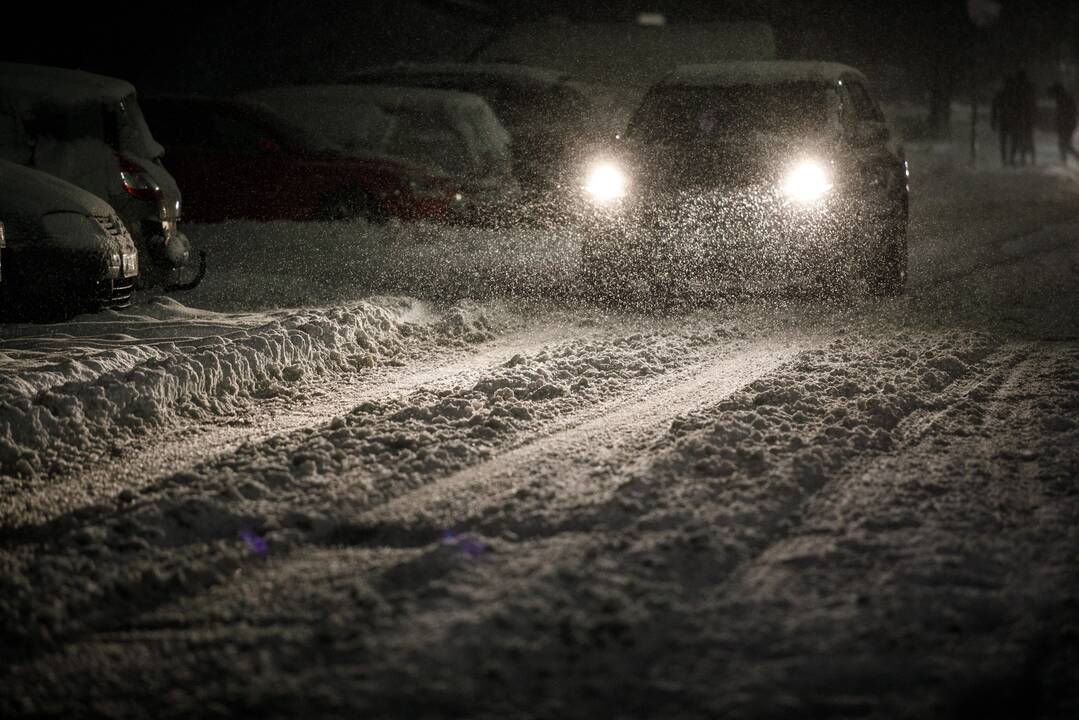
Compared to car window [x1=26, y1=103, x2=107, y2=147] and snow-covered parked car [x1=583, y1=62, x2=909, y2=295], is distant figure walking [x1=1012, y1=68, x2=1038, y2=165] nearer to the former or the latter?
snow-covered parked car [x1=583, y1=62, x2=909, y2=295]

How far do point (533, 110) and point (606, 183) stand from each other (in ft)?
20.4

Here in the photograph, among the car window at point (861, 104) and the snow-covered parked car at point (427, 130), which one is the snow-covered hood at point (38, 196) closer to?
the snow-covered parked car at point (427, 130)

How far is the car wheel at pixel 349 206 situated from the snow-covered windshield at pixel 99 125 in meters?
2.45

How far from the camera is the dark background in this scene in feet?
54.4

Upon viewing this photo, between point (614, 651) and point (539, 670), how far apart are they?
20 centimetres

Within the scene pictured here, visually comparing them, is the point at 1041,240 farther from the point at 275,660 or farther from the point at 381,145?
the point at 275,660

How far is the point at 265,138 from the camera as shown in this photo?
1036cm

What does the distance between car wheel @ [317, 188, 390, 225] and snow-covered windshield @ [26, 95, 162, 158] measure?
245 cm

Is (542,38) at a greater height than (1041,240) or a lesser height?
greater

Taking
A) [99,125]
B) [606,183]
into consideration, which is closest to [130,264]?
[99,125]

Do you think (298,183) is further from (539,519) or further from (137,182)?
(539,519)

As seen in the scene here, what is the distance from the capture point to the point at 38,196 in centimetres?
627

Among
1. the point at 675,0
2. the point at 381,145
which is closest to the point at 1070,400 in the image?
the point at 381,145

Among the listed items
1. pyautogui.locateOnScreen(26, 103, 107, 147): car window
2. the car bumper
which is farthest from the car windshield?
pyautogui.locateOnScreen(26, 103, 107, 147): car window
